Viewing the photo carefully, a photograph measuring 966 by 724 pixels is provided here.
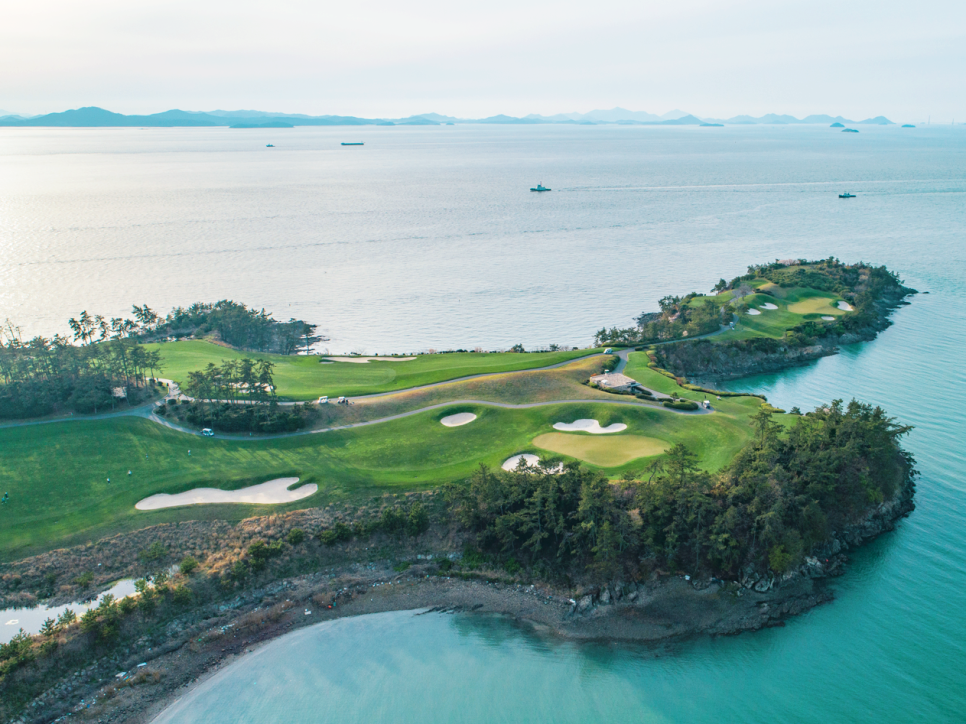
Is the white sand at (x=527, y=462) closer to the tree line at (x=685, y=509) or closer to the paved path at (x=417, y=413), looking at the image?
the tree line at (x=685, y=509)

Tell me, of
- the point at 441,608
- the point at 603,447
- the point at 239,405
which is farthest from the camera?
the point at 239,405

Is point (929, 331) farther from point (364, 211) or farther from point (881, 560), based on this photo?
point (364, 211)

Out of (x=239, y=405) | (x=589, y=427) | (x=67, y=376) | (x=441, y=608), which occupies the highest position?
(x=67, y=376)

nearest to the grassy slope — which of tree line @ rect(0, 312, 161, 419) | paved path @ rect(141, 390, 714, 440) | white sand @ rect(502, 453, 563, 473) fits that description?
paved path @ rect(141, 390, 714, 440)

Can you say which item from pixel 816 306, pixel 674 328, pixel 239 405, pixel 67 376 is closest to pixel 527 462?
pixel 239 405

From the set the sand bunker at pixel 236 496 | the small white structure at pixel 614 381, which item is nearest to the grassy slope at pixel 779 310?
the small white structure at pixel 614 381

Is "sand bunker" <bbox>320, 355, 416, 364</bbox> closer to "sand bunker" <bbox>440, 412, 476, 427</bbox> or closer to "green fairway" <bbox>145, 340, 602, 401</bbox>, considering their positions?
"green fairway" <bbox>145, 340, 602, 401</bbox>

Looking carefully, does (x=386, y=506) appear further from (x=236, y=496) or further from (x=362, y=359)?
(x=362, y=359)

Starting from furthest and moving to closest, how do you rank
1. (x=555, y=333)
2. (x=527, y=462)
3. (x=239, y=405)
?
(x=555, y=333), (x=239, y=405), (x=527, y=462)
